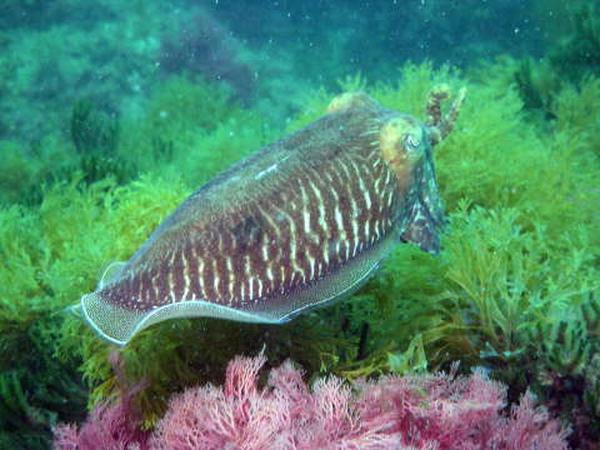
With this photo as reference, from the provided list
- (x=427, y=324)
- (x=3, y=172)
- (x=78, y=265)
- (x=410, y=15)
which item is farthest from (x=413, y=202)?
(x=410, y=15)

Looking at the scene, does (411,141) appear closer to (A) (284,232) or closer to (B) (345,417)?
(A) (284,232)

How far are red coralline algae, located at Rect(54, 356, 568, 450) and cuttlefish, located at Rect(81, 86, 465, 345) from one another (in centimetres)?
43

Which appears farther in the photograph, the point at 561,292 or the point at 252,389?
the point at 561,292

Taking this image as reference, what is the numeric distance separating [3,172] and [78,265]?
8034 mm

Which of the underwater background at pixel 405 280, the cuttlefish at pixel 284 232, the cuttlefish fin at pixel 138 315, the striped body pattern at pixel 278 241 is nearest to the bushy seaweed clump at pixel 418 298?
the underwater background at pixel 405 280

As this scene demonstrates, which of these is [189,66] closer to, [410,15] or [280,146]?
[410,15]

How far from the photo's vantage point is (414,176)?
11.7 feet

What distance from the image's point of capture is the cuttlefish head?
3387 mm

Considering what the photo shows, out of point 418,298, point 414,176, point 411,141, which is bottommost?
point 418,298

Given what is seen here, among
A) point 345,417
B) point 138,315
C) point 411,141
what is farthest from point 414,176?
point 138,315

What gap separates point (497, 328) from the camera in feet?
12.2

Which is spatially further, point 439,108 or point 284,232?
point 439,108

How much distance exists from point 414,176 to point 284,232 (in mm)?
1118

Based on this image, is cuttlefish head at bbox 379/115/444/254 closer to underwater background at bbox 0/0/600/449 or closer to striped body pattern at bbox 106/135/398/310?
striped body pattern at bbox 106/135/398/310
